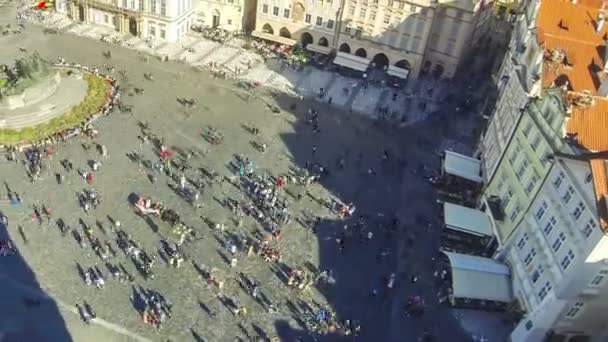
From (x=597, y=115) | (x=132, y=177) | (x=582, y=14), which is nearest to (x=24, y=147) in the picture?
(x=132, y=177)

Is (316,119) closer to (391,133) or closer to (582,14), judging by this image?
(391,133)

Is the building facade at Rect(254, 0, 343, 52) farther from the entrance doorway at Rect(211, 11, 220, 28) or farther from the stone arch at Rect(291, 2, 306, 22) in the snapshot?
the entrance doorway at Rect(211, 11, 220, 28)

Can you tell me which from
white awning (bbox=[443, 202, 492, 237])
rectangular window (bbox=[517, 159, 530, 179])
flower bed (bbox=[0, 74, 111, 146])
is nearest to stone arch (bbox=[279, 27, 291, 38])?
flower bed (bbox=[0, 74, 111, 146])

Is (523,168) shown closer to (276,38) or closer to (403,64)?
(403,64)

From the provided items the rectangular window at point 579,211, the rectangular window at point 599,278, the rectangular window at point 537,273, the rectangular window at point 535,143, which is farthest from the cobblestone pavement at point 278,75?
the rectangular window at point 599,278

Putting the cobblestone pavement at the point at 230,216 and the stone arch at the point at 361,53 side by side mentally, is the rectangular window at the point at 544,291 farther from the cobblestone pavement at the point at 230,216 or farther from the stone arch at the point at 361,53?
the stone arch at the point at 361,53
